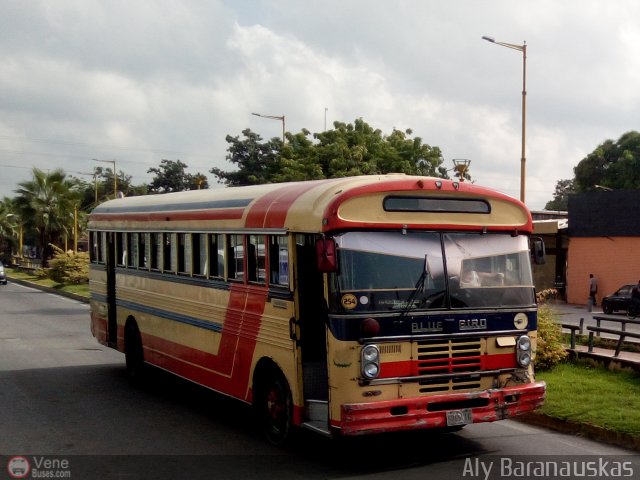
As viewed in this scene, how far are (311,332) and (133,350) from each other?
20.1ft

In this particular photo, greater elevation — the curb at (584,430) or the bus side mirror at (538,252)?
the bus side mirror at (538,252)

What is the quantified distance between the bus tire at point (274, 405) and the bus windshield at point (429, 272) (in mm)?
1408

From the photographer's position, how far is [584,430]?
10.1 m

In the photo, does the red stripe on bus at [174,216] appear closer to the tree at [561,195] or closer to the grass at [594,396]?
the grass at [594,396]

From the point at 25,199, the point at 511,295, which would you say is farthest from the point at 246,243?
the point at 25,199

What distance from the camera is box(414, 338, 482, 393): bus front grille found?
8484mm

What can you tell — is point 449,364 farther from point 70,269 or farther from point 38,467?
point 70,269

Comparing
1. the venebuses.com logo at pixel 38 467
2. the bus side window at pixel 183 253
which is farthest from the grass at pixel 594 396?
the venebuses.com logo at pixel 38 467

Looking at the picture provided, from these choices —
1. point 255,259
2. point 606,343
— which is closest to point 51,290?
point 606,343

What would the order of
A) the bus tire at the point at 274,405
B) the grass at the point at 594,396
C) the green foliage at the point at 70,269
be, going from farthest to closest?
the green foliage at the point at 70,269
the grass at the point at 594,396
the bus tire at the point at 274,405

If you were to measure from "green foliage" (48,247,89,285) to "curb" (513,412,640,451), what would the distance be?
124 feet

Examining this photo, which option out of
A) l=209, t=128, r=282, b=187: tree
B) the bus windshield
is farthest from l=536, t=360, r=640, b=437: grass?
l=209, t=128, r=282, b=187: tree

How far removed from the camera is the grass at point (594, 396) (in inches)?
397

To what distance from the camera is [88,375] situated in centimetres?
1503
